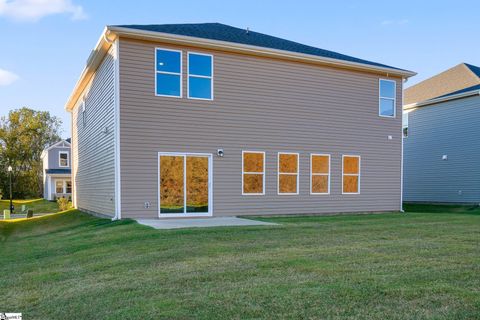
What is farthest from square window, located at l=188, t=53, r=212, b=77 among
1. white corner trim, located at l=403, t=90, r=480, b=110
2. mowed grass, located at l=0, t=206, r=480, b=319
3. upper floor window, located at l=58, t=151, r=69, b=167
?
upper floor window, located at l=58, t=151, r=69, b=167

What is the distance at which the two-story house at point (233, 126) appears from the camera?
11078 millimetres

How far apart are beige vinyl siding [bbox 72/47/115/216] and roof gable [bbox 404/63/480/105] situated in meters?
16.0

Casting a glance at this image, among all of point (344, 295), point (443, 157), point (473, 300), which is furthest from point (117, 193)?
point (443, 157)

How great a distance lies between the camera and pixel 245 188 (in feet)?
40.7

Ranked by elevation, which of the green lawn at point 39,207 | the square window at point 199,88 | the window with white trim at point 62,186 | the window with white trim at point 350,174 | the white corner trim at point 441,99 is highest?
the white corner trim at point 441,99

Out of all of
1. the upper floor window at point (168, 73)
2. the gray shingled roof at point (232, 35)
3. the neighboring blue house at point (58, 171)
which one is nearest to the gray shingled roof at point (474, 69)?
the gray shingled roof at point (232, 35)

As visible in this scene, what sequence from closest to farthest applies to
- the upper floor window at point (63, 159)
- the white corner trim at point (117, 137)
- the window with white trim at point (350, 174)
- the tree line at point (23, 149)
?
the white corner trim at point (117, 137), the window with white trim at point (350, 174), the upper floor window at point (63, 159), the tree line at point (23, 149)

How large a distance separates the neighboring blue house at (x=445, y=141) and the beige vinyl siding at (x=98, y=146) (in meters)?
15.2

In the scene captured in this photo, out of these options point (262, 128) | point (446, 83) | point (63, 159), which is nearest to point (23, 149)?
point (63, 159)

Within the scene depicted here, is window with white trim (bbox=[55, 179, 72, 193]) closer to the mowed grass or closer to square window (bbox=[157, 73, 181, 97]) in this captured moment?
square window (bbox=[157, 73, 181, 97])

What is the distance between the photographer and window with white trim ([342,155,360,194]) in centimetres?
1398

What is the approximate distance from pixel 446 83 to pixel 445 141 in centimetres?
400

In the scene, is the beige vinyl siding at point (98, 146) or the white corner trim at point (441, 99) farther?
the white corner trim at point (441, 99)

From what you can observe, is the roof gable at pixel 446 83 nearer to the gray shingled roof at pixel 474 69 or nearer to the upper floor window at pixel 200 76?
the gray shingled roof at pixel 474 69
